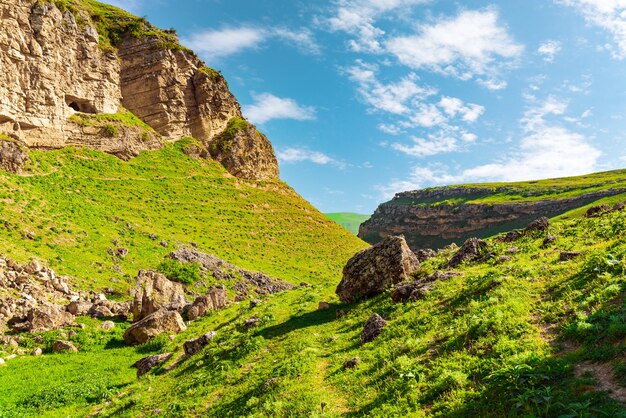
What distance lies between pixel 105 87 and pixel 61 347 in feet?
236

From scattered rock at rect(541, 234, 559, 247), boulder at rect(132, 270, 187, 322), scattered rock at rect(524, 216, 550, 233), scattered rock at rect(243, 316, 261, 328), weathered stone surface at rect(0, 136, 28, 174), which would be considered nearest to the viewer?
scattered rock at rect(541, 234, 559, 247)

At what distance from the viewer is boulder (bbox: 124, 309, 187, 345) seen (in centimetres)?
2777

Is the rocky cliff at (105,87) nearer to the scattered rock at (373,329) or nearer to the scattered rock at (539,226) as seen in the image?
the scattered rock at (373,329)

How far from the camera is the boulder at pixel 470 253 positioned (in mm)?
24656

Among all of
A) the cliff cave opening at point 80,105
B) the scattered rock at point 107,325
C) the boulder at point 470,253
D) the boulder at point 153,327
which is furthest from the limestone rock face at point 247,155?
the boulder at point 470,253

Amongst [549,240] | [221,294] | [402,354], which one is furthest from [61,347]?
[549,240]

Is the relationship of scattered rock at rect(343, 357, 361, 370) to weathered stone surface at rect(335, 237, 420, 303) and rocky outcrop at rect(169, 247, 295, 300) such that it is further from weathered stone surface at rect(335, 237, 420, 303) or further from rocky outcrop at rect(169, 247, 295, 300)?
rocky outcrop at rect(169, 247, 295, 300)

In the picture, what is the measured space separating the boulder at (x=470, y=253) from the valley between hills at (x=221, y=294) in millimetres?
138

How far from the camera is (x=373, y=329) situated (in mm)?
15930

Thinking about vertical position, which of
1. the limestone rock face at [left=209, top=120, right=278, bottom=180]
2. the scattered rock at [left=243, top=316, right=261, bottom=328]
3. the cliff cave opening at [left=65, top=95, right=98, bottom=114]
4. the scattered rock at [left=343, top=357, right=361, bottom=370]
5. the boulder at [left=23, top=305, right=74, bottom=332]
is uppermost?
the cliff cave opening at [left=65, top=95, right=98, bottom=114]

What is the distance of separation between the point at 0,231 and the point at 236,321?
31784mm

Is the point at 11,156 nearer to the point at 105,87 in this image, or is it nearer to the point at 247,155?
the point at 105,87

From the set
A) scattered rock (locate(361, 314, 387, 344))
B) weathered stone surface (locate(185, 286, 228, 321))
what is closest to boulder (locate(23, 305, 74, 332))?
weathered stone surface (locate(185, 286, 228, 321))

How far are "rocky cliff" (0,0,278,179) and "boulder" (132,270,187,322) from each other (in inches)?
1699
